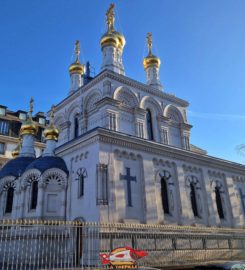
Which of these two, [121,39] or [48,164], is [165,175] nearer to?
[48,164]

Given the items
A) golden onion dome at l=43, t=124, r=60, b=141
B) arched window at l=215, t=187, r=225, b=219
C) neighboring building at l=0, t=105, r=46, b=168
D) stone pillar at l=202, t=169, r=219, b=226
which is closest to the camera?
stone pillar at l=202, t=169, r=219, b=226

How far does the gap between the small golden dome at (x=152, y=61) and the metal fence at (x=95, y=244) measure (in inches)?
536

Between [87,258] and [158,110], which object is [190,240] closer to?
[87,258]

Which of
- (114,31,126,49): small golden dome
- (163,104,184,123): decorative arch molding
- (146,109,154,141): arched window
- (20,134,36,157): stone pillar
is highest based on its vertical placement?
(114,31,126,49): small golden dome

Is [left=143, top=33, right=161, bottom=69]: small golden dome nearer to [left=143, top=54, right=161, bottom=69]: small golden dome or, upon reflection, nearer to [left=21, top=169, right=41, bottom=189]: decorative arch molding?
[left=143, top=54, right=161, bottom=69]: small golden dome

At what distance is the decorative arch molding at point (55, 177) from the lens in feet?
52.1

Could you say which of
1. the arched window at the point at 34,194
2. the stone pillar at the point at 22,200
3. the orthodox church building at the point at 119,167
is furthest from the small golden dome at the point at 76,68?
the stone pillar at the point at 22,200

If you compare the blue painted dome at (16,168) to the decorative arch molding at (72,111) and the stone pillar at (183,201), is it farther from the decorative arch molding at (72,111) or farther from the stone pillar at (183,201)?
the stone pillar at (183,201)

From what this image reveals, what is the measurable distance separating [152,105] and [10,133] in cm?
1690

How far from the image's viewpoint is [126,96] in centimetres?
1984

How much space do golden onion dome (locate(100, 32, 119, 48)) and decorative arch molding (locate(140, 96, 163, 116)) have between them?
475cm

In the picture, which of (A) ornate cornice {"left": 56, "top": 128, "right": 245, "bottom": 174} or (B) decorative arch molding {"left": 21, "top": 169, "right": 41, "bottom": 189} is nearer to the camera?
(A) ornate cornice {"left": 56, "top": 128, "right": 245, "bottom": 174}

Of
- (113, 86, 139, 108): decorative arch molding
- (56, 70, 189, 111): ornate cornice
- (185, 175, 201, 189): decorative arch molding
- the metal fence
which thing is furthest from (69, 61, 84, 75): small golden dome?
the metal fence

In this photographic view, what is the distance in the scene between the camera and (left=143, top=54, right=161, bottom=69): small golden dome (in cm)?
2433
